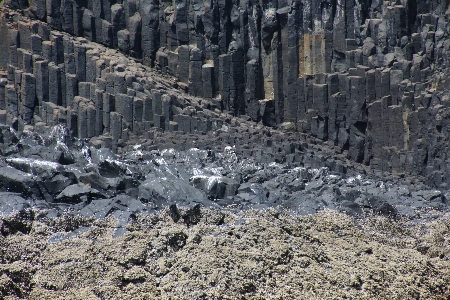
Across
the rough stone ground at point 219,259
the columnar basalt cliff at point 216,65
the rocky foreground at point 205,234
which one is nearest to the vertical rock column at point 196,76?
the columnar basalt cliff at point 216,65

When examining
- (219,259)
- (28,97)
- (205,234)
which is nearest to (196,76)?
(28,97)

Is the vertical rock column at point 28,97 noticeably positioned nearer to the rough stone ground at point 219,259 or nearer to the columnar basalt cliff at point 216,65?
the columnar basalt cliff at point 216,65

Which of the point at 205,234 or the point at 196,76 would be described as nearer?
the point at 205,234

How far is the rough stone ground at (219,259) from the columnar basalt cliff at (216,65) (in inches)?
290

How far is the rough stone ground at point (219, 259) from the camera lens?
1180 centimetres

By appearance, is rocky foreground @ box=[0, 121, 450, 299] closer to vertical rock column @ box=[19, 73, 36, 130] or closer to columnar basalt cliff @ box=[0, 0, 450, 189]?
columnar basalt cliff @ box=[0, 0, 450, 189]

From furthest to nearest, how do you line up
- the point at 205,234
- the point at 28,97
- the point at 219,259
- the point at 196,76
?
the point at 196,76 < the point at 28,97 < the point at 205,234 < the point at 219,259

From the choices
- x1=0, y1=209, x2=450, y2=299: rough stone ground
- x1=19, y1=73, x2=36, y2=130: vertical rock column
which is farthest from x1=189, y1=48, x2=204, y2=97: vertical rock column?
x1=0, y1=209, x2=450, y2=299: rough stone ground

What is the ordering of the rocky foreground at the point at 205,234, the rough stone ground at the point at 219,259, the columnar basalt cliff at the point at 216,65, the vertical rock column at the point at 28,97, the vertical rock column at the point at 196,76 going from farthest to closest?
the vertical rock column at the point at 196,76, the vertical rock column at the point at 28,97, the columnar basalt cliff at the point at 216,65, the rocky foreground at the point at 205,234, the rough stone ground at the point at 219,259

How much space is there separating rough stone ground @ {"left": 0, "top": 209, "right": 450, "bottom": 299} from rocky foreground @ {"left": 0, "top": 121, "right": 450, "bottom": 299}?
2 centimetres

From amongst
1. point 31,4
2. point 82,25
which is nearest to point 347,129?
point 82,25

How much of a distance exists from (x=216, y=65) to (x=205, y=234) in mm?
9677

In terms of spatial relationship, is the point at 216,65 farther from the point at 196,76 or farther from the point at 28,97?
the point at 28,97

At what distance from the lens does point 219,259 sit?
12.1 metres
